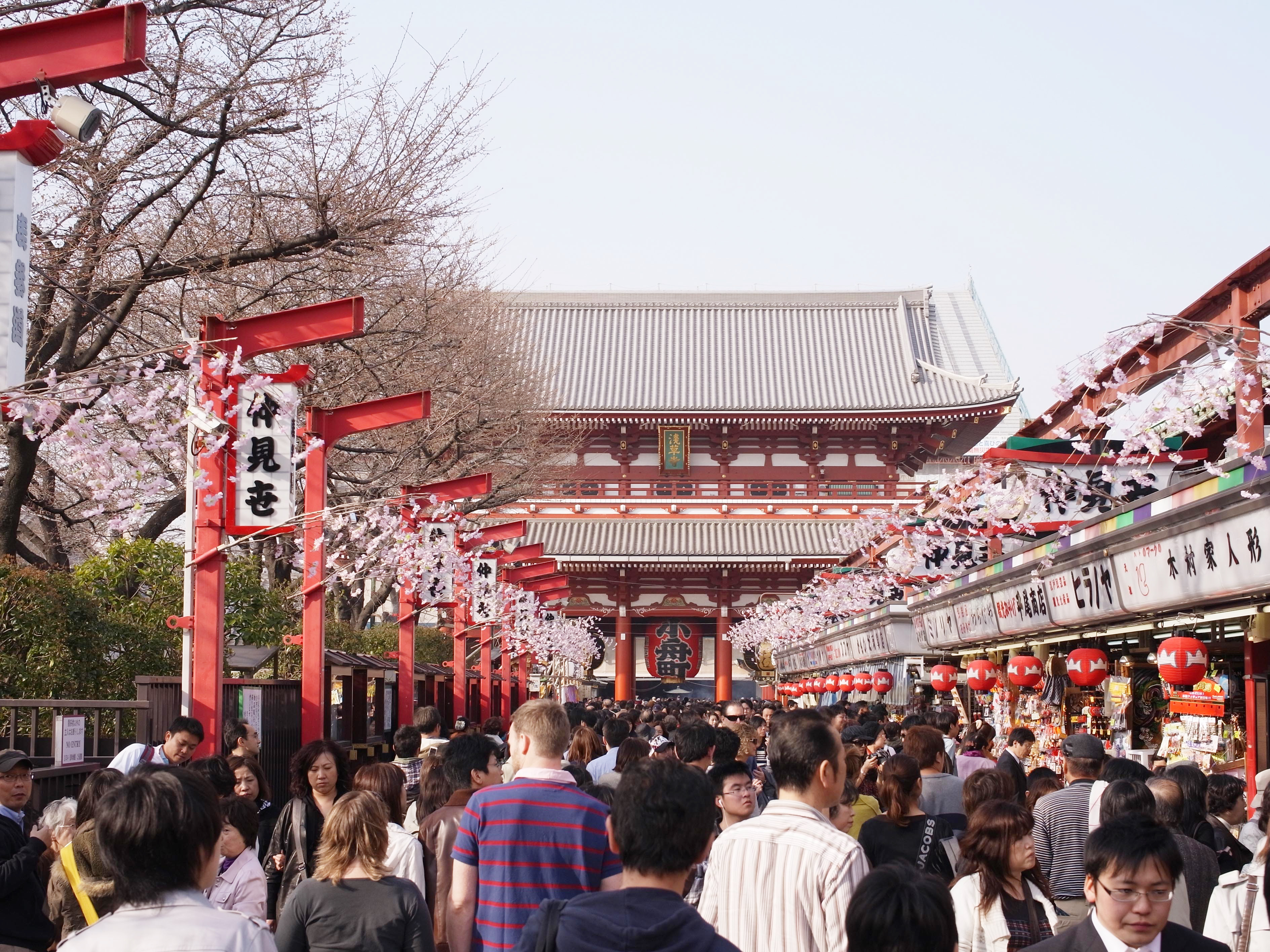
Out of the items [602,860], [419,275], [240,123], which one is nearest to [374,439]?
[419,275]

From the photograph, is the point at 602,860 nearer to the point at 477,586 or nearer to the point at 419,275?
the point at 419,275

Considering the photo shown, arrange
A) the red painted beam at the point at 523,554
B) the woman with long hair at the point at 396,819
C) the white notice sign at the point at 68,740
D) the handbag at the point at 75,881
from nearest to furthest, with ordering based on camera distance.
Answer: the handbag at the point at 75,881, the woman with long hair at the point at 396,819, the white notice sign at the point at 68,740, the red painted beam at the point at 523,554

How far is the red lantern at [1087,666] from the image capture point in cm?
1285

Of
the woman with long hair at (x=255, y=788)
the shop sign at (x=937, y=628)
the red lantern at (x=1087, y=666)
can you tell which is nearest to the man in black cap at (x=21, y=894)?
the woman with long hair at (x=255, y=788)

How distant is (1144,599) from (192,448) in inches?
291

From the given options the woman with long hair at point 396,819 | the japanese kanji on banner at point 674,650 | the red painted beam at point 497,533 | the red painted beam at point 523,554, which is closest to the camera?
the woman with long hair at point 396,819

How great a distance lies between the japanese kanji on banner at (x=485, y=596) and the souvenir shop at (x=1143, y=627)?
1068 centimetres

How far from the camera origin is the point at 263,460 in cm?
1153

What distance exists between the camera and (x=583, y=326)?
4797 cm

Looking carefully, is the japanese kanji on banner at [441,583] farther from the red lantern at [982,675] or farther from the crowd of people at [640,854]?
the crowd of people at [640,854]

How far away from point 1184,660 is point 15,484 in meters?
10.1

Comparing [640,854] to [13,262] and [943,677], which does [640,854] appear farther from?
[943,677]

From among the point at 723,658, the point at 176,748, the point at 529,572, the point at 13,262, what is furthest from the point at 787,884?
the point at 723,658

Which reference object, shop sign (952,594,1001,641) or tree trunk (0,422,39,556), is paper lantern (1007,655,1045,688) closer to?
shop sign (952,594,1001,641)
